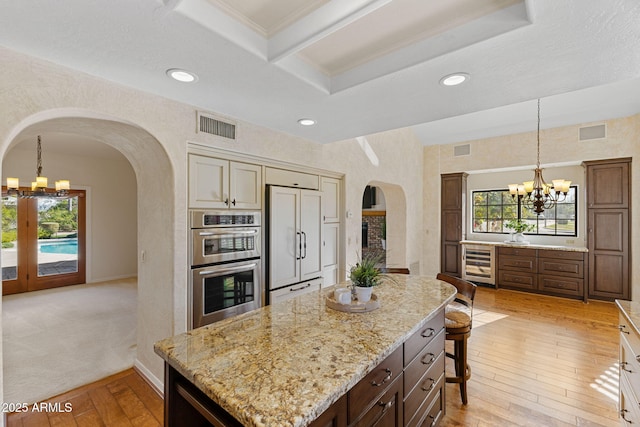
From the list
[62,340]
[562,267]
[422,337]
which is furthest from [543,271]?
[62,340]

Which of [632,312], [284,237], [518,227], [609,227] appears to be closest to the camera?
[632,312]

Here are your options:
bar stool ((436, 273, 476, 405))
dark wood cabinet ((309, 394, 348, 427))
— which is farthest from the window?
dark wood cabinet ((309, 394, 348, 427))

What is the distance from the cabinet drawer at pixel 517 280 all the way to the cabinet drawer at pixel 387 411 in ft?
18.5

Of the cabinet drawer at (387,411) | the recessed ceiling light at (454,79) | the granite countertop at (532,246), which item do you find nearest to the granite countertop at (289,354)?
the cabinet drawer at (387,411)

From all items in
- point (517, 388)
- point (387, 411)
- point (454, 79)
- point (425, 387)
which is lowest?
point (517, 388)

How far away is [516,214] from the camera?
653cm

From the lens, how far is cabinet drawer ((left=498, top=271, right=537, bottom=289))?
5758 mm

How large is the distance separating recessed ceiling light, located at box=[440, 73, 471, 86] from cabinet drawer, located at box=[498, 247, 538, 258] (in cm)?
524

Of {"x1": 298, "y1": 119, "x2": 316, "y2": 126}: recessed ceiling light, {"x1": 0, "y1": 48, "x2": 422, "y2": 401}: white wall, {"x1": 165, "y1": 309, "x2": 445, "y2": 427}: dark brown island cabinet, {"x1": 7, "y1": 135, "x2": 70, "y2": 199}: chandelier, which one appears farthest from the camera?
{"x1": 7, "y1": 135, "x2": 70, "y2": 199}: chandelier

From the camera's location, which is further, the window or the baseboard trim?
the window

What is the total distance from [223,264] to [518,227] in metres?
6.29

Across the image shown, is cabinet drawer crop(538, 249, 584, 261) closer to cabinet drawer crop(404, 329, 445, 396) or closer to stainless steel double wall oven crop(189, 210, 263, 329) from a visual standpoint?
cabinet drawer crop(404, 329, 445, 396)

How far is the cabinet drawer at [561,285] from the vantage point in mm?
5305

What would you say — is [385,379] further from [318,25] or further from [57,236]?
[57,236]
